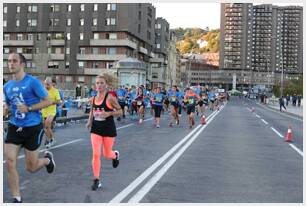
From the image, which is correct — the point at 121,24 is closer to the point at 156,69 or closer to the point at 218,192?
the point at 156,69

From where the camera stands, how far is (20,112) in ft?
20.7

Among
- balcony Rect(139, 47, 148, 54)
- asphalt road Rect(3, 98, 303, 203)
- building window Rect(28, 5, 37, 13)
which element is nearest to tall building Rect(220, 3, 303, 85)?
balcony Rect(139, 47, 148, 54)

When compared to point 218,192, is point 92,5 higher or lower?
higher

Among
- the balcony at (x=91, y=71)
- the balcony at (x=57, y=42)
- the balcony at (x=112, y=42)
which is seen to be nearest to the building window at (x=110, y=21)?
the balcony at (x=112, y=42)

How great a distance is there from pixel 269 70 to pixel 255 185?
195054 millimetres

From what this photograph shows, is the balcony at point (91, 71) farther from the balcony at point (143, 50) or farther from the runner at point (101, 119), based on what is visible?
the runner at point (101, 119)

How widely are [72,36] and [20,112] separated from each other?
3193 inches

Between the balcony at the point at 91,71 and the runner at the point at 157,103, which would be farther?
the balcony at the point at 91,71

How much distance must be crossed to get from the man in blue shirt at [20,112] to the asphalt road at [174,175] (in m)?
0.60

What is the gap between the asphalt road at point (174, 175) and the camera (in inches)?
274

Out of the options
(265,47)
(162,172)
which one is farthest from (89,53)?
(265,47)

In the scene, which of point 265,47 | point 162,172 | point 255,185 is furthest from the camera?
point 265,47

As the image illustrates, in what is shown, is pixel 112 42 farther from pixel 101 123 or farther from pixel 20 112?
pixel 20 112

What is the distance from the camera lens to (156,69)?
106 m
